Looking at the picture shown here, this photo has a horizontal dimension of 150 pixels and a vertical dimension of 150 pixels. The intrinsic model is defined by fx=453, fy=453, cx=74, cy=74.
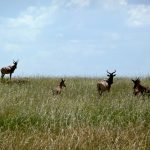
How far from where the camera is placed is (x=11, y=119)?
935 cm

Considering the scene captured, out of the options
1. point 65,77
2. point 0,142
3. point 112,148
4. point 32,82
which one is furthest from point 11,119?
point 65,77

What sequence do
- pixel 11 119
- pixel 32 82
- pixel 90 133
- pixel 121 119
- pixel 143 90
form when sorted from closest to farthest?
pixel 90 133 < pixel 11 119 < pixel 121 119 < pixel 143 90 < pixel 32 82

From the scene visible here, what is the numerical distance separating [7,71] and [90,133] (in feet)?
70.1

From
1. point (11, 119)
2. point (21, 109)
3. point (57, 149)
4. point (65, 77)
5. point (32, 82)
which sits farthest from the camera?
point (65, 77)

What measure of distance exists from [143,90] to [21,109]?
11.0 meters

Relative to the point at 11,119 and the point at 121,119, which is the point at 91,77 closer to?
the point at 121,119

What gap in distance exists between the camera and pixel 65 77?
28.2 metres

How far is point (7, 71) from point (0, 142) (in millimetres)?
22022

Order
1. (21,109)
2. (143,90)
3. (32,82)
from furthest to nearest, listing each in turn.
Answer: (32,82), (143,90), (21,109)

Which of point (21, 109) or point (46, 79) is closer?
point (21, 109)

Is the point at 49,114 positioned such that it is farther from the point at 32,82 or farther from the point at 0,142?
the point at 32,82

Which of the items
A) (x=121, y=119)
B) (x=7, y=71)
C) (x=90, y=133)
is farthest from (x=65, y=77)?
(x=90, y=133)

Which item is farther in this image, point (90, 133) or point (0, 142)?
point (90, 133)

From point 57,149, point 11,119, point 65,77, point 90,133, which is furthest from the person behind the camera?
point 65,77
